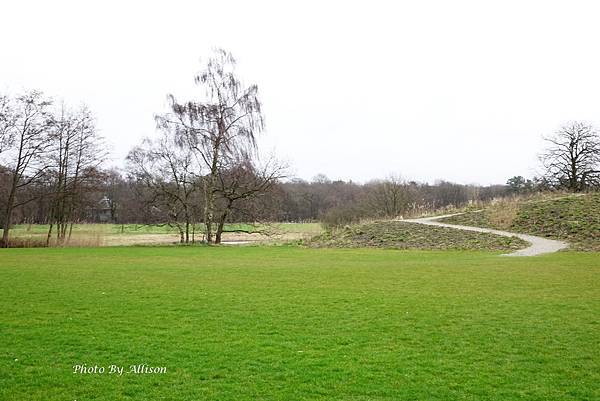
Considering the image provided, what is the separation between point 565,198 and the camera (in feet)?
119

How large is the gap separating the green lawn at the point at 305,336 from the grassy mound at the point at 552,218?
46.0 feet

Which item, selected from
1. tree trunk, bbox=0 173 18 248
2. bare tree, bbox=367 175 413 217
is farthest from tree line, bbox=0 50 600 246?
bare tree, bbox=367 175 413 217

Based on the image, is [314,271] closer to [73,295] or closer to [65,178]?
[73,295]

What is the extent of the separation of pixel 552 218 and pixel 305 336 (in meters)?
28.9

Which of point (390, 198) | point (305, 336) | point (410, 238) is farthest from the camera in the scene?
point (390, 198)

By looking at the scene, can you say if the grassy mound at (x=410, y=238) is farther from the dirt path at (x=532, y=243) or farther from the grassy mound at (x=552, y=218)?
the grassy mound at (x=552, y=218)

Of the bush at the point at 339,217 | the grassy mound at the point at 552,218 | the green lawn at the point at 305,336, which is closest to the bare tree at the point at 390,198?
the bush at the point at 339,217

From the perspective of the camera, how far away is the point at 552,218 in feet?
106

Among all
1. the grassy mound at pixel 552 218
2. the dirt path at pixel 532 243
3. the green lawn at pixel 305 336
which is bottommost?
the green lawn at pixel 305 336

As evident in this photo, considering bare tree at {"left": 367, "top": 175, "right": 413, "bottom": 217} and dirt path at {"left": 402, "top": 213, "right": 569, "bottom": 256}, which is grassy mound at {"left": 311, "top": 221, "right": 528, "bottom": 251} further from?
bare tree at {"left": 367, "top": 175, "right": 413, "bottom": 217}

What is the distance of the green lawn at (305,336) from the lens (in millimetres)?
6285

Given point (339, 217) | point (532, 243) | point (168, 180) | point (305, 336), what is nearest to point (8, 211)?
point (168, 180)

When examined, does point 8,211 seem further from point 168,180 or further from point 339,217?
point 339,217

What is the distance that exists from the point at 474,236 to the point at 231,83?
19227 mm
